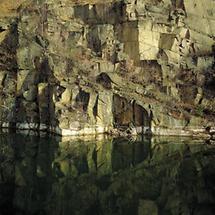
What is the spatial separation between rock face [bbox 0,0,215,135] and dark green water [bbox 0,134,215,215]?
7.91 meters

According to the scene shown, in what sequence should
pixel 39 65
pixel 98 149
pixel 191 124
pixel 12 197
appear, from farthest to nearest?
pixel 39 65 < pixel 191 124 < pixel 98 149 < pixel 12 197

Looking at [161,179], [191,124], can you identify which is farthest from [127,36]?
[161,179]

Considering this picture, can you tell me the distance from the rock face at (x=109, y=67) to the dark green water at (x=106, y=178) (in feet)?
26.0

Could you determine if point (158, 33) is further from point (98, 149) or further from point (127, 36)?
point (98, 149)

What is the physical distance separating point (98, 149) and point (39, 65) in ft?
63.2

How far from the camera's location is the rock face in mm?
46062

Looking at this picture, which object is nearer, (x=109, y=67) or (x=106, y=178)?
(x=106, y=178)

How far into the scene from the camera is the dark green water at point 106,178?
18.8m

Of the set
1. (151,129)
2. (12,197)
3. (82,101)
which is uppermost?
(82,101)

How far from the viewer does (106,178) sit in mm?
24500

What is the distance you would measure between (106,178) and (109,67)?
29339 mm

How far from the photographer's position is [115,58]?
2117 inches

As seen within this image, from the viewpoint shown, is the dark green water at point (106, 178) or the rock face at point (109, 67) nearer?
the dark green water at point (106, 178)

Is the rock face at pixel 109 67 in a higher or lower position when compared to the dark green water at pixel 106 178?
higher
